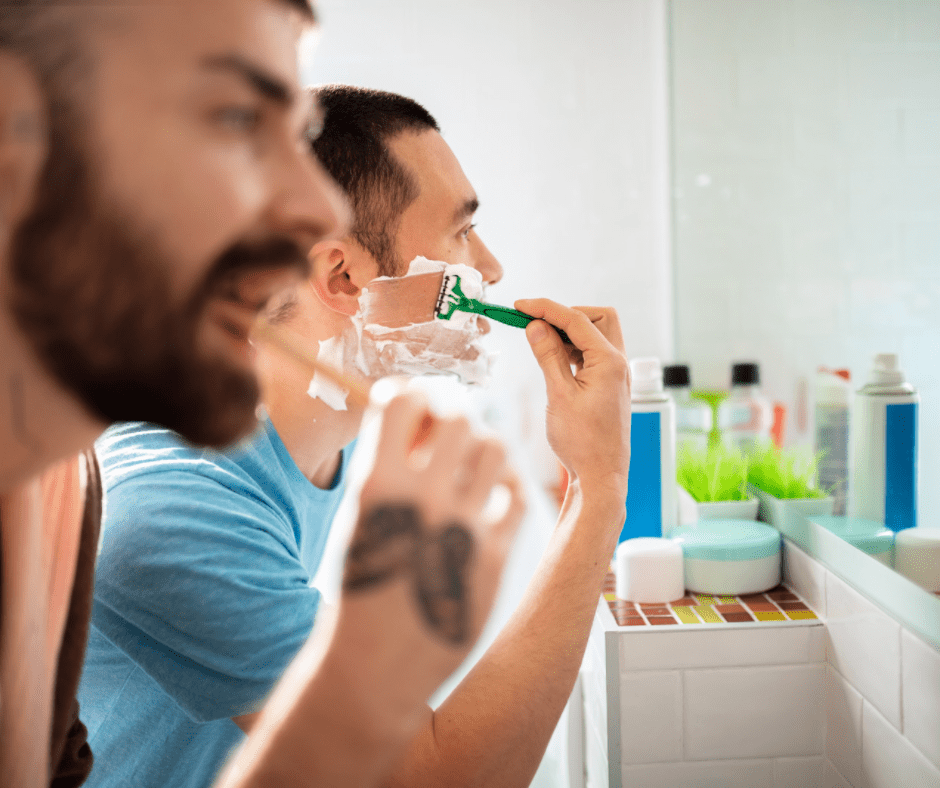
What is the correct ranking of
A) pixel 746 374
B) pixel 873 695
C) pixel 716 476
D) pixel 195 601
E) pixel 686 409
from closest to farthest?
pixel 195 601
pixel 873 695
pixel 716 476
pixel 746 374
pixel 686 409

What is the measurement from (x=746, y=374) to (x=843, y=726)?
1.93 feet

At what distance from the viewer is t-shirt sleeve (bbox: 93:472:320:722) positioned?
2.04 feet

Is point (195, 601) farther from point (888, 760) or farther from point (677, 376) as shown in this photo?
point (677, 376)

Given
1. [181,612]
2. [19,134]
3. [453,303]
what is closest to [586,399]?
[453,303]

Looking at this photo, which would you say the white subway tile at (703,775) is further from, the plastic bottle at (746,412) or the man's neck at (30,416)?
the man's neck at (30,416)

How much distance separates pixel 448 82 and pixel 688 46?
539 mm

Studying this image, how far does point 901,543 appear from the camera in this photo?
0.72 meters

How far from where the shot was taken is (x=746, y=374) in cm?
123

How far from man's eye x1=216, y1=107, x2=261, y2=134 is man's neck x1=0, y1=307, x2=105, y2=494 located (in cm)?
14

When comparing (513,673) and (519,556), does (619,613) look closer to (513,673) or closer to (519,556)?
(513,673)

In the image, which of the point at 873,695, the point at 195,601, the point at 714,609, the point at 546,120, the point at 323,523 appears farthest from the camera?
the point at 546,120

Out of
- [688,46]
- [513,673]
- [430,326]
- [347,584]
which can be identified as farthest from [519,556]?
[347,584]

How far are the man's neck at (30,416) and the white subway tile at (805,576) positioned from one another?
76 cm

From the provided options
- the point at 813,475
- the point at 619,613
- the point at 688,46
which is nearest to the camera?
the point at 619,613
